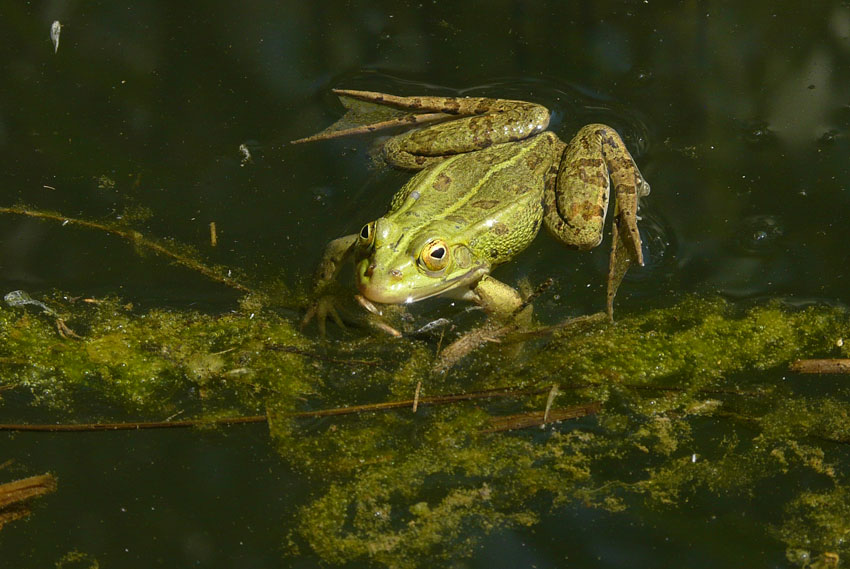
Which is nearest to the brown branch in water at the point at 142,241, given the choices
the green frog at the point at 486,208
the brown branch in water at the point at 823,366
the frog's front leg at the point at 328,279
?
the frog's front leg at the point at 328,279

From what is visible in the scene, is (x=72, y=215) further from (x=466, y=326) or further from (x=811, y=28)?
(x=811, y=28)

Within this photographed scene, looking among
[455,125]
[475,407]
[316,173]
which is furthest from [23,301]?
[455,125]

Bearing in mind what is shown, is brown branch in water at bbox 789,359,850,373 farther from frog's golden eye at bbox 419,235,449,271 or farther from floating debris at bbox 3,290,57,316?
floating debris at bbox 3,290,57,316

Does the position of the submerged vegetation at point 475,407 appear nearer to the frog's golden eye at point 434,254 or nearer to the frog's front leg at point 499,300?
the frog's front leg at point 499,300

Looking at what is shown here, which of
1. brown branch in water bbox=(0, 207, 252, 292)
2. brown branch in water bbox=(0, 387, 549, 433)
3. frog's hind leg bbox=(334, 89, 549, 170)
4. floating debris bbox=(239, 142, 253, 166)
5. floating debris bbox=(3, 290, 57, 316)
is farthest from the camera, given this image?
floating debris bbox=(239, 142, 253, 166)

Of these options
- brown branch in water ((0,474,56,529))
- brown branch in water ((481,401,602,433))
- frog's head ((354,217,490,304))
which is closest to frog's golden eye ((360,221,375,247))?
frog's head ((354,217,490,304))

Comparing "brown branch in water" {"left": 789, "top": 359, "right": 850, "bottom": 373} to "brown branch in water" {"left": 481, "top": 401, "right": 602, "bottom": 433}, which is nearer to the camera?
"brown branch in water" {"left": 481, "top": 401, "right": 602, "bottom": 433}

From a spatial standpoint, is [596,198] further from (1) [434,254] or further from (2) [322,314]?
(2) [322,314]
